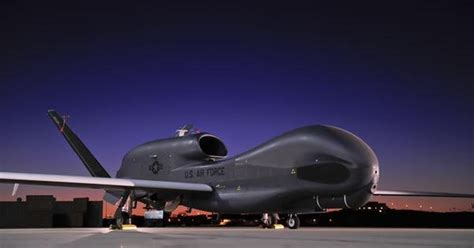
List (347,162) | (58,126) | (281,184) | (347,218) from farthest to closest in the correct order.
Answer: (347,218)
(58,126)
(281,184)
(347,162)

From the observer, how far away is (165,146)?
105ft

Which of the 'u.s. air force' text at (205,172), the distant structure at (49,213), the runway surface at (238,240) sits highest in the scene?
the 'u.s. air force' text at (205,172)

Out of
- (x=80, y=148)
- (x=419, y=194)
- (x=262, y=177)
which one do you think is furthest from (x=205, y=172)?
(x=80, y=148)

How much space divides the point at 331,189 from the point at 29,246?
1282 centimetres

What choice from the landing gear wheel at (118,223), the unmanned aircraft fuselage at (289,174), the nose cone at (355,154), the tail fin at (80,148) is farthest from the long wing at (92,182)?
the tail fin at (80,148)

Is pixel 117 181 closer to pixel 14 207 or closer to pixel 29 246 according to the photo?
pixel 29 246

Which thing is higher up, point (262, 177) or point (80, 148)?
point (80, 148)

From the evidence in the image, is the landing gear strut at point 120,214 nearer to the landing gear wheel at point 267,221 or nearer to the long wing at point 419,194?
the landing gear wheel at point 267,221

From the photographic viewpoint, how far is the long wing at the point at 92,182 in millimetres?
22797

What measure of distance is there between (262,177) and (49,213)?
56.8 metres

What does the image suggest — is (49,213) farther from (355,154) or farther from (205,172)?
(355,154)

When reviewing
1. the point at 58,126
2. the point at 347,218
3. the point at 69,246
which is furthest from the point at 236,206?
the point at 347,218

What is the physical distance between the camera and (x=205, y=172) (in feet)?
92.0

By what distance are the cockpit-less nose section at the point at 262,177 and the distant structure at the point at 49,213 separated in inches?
1779
